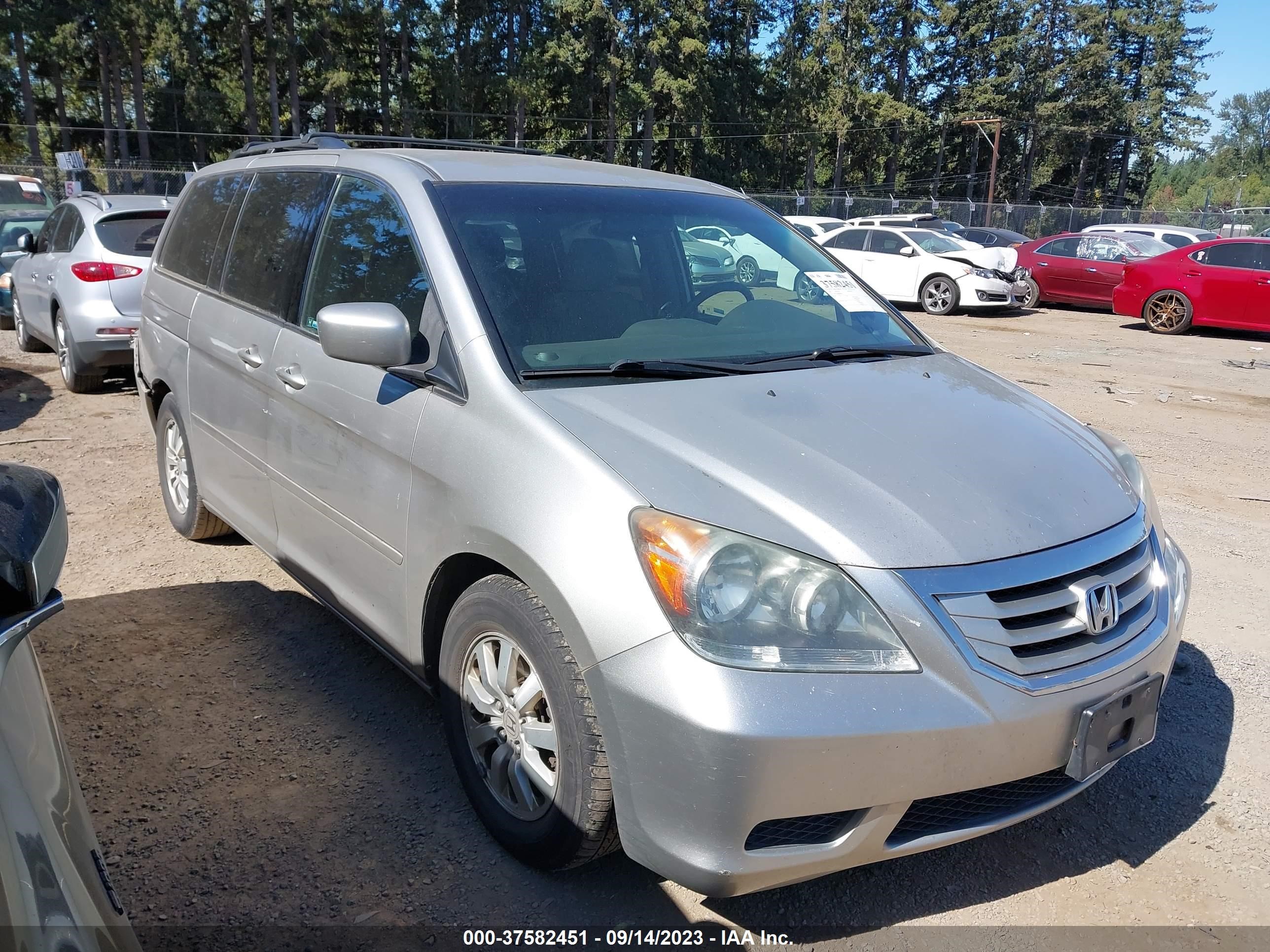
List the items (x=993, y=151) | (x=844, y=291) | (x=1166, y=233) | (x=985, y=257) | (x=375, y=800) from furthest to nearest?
(x=993, y=151) → (x=1166, y=233) → (x=985, y=257) → (x=844, y=291) → (x=375, y=800)

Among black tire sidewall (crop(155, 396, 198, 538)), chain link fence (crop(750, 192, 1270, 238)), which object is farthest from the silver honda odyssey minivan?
chain link fence (crop(750, 192, 1270, 238))

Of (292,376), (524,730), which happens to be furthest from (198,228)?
(524,730)

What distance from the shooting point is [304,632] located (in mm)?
4027

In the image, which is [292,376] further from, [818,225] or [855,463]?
[818,225]

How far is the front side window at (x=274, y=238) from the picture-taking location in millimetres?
3572

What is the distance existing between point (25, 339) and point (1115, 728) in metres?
11.7

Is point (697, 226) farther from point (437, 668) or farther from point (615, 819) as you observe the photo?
point (615, 819)

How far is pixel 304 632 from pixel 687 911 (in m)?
2.19

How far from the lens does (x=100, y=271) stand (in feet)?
27.2

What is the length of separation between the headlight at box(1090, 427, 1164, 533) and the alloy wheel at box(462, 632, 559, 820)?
1777 millimetres

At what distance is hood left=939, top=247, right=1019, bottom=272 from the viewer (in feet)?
57.9

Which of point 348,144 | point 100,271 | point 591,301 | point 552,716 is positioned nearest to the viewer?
point 552,716

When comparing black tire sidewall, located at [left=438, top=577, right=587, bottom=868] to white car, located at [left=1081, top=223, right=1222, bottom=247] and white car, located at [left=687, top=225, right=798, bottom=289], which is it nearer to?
white car, located at [left=687, top=225, right=798, bottom=289]

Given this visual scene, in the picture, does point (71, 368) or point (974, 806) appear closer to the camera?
point (974, 806)
